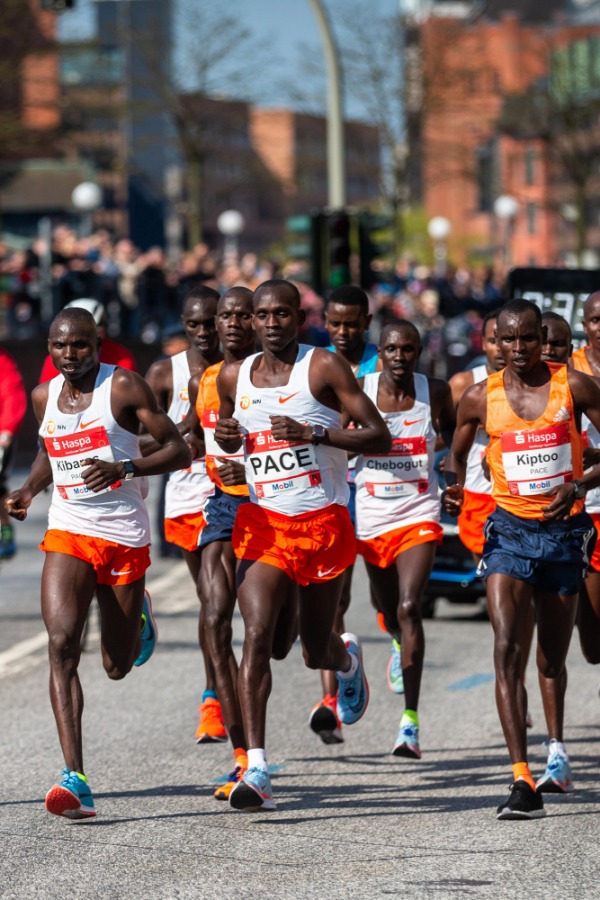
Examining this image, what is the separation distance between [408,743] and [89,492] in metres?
2.12

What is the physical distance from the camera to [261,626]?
7.96 meters

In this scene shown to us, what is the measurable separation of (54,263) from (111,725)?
16224 millimetres

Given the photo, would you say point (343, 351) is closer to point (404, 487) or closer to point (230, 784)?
point (404, 487)

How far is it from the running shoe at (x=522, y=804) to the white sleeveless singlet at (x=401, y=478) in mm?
2108

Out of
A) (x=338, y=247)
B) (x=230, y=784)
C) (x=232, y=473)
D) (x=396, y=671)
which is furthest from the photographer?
(x=338, y=247)

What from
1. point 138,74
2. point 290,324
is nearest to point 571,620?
point 290,324

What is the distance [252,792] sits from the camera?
25.0 feet

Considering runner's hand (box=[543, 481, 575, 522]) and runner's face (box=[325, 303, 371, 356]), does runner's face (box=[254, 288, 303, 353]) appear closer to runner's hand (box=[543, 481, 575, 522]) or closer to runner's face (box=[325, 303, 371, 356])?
runner's hand (box=[543, 481, 575, 522])

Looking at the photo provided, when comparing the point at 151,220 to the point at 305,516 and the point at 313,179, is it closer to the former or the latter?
the point at 313,179

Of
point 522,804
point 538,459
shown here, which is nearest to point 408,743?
point 522,804

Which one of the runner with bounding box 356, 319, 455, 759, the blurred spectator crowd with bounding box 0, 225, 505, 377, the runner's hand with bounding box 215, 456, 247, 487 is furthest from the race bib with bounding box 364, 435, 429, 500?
the blurred spectator crowd with bounding box 0, 225, 505, 377

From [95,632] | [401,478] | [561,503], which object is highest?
[561,503]

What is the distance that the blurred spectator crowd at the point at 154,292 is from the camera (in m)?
25.7

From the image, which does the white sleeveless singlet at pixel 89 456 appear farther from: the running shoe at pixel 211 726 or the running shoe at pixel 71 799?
the running shoe at pixel 211 726
